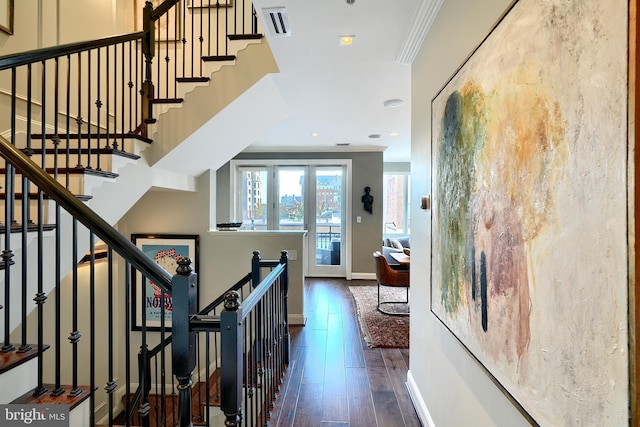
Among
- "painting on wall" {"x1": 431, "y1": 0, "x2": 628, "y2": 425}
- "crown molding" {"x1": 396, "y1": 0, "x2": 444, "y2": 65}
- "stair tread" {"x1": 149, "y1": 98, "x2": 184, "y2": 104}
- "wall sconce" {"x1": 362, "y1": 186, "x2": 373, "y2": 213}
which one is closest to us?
"painting on wall" {"x1": 431, "y1": 0, "x2": 628, "y2": 425}

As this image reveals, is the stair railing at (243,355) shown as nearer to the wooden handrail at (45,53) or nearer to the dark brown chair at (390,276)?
the wooden handrail at (45,53)

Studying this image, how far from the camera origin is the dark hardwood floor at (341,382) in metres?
2.07

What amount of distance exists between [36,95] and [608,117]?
3.74m

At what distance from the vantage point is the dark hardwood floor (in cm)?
207

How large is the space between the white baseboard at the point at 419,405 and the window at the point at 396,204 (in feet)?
17.4

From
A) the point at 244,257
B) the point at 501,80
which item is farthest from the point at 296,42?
the point at 244,257

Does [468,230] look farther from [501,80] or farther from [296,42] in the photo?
[296,42]

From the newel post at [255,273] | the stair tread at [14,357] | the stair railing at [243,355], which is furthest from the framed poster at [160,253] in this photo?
the stair tread at [14,357]

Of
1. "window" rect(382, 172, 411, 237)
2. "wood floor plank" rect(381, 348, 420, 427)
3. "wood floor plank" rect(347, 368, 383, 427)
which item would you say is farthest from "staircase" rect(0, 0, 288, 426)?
"window" rect(382, 172, 411, 237)

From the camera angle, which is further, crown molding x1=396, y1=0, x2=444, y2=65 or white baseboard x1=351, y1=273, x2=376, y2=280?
white baseboard x1=351, y1=273, x2=376, y2=280

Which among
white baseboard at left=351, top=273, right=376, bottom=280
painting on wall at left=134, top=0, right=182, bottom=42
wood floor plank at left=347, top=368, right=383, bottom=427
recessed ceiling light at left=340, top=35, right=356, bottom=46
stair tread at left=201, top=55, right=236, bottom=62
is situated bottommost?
wood floor plank at left=347, top=368, right=383, bottom=427

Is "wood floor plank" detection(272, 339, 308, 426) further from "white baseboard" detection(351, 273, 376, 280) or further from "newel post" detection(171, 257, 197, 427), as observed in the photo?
"white baseboard" detection(351, 273, 376, 280)

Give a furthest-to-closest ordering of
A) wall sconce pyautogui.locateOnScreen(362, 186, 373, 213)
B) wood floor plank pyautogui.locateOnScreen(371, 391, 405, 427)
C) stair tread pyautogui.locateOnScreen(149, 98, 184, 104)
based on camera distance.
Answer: wall sconce pyautogui.locateOnScreen(362, 186, 373, 213)
stair tread pyautogui.locateOnScreen(149, 98, 184, 104)
wood floor plank pyautogui.locateOnScreen(371, 391, 405, 427)

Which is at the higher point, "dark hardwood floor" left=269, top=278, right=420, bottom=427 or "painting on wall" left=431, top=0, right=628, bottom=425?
"painting on wall" left=431, top=0, right=628, bottom=425
